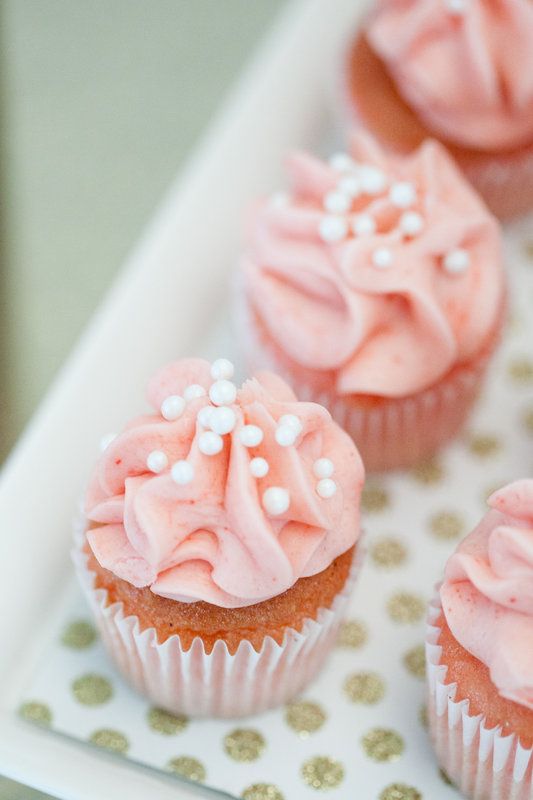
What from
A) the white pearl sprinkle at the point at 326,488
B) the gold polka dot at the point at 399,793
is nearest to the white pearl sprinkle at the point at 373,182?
the white pearl sprinkle at the point at 326,488

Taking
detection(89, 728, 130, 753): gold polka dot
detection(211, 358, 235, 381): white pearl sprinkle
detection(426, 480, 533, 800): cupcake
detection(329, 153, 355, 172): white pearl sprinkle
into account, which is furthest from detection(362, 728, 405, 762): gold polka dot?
detection(329, 153, 355, 172): white pearl sprinkle

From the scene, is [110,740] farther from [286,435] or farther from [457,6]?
[457,6]

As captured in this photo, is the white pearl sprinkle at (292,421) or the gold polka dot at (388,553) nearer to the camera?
the white pearl sprinkle at (292,421)

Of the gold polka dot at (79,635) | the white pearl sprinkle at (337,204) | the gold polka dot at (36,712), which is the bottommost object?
the gold polka dot at (36,712)

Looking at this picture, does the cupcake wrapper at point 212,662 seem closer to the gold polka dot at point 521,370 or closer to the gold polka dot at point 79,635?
the gold polka dot at point 79,635

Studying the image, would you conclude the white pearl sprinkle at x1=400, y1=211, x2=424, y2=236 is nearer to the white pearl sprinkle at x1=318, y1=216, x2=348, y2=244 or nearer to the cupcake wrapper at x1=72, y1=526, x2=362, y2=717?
the white pearl sprinkle at x1=318, y1=216, x2=348, y2=244

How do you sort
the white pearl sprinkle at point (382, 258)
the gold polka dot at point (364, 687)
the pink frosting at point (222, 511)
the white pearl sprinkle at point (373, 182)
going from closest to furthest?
the pink frosting at point (222, 511), the gold polka dot at point (364, 687), the white pearl sprinkle at point (382, 258), the white pearl sprinkle at point (373, 182)

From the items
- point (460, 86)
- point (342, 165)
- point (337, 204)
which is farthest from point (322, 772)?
point (460, 86)

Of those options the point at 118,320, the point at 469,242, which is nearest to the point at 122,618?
the point at 118,320
